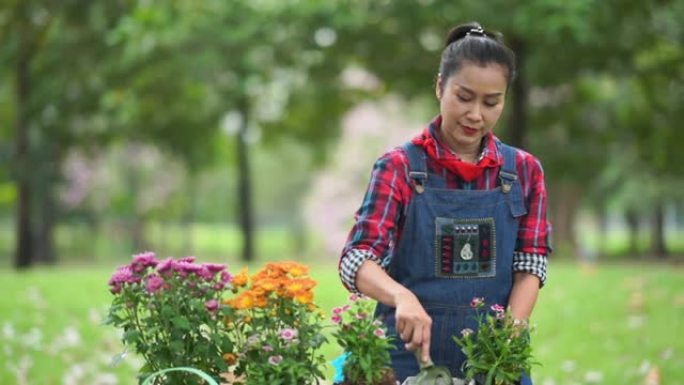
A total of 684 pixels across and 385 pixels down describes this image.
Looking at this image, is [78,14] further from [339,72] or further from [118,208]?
[118,208]

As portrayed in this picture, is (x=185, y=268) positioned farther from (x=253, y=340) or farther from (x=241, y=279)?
(x=253, y=340)

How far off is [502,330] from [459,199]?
1.32ft

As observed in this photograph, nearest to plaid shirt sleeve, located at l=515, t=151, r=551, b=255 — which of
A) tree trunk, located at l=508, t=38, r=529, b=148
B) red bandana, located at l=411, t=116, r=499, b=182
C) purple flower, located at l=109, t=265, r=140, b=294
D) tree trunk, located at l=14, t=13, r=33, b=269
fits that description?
red bandana, located at l=411, t=116, r=499, b=182

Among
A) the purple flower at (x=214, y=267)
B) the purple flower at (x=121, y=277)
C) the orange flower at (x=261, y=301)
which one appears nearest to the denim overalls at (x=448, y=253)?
the orange flower at (x=261, y=301)

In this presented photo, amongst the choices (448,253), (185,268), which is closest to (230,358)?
(185,268)

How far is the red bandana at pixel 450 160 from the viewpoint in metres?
2.79

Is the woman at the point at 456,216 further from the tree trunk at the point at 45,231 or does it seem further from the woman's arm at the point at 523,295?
the tree trunk at the point at 45,231

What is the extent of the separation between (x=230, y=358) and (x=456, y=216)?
718 mm

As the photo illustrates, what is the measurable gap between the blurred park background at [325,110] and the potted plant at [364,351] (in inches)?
152

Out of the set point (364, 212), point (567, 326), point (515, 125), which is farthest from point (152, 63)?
point (364, 212)

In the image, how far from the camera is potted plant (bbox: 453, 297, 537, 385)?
2.50m

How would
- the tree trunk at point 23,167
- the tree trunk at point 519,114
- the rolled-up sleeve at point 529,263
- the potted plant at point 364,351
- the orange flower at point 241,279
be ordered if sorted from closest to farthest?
the potted plant at point 364,351 → the orange flower at point 241,279 → the rolled-up sleeve at point 529,263 → the tree trunk at point 519,114 → the tree trunk at point 23,167

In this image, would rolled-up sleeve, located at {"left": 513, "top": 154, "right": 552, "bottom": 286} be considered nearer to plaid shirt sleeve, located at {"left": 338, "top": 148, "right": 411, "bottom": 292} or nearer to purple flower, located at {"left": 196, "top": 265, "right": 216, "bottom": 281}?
plaid shirt sleeve, located at {"left": 338, "top": 148, "right": 411, "bottom": 292}

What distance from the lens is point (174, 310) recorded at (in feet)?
9.39
